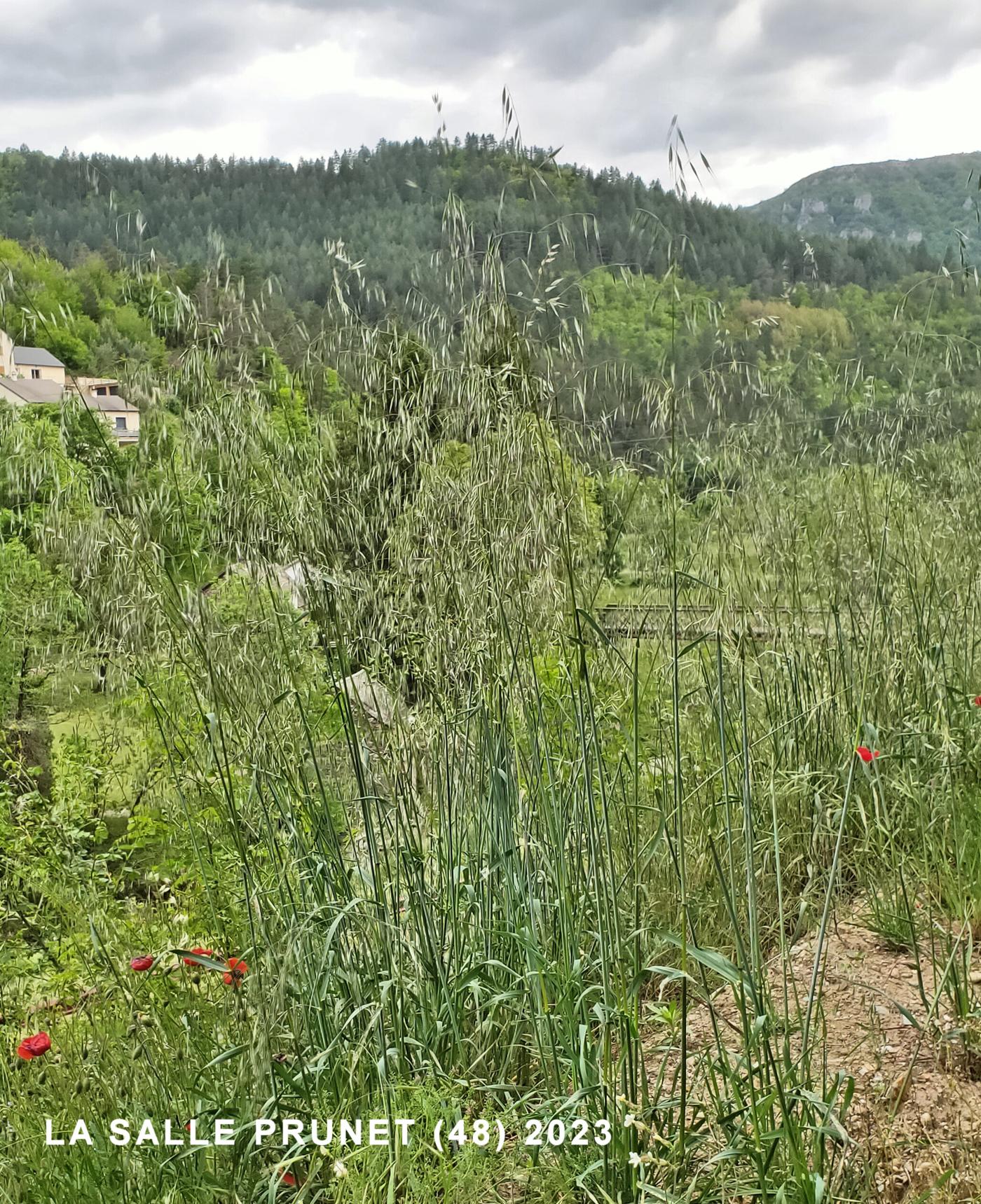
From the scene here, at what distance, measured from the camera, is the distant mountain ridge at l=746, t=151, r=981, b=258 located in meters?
2.55

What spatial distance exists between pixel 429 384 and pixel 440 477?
0.80 ft

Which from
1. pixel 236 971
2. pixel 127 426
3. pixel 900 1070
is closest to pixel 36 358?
pixel 127 426

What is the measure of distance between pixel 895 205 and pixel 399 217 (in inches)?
1216

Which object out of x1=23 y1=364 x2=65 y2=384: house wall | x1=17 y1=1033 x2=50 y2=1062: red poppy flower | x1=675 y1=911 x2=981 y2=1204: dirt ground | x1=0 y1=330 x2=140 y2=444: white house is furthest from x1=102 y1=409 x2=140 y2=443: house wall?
x1=675 y1=911 x2=981 y2=1204: dirt ground

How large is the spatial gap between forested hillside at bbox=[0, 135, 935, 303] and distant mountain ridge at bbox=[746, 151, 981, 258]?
1.60 feet

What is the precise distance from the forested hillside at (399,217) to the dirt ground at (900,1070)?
4.50 ft

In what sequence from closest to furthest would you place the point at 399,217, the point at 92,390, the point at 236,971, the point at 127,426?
1. the point at 236,971
2. the point at 92,390
3. the point at 127,426
4. the point at 399,217

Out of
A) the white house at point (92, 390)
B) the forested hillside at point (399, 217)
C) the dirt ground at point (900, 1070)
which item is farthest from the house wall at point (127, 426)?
the dirt ground at point (900, 1070)

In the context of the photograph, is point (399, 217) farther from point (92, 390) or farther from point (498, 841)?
point (498, 841)

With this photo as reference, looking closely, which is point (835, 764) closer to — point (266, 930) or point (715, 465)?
point (715, 465)

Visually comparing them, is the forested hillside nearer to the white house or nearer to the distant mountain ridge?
the white house

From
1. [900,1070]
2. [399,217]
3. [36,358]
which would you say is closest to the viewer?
[900,1070]

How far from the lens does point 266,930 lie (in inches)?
62.4

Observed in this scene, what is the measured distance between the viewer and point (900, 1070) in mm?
1594
